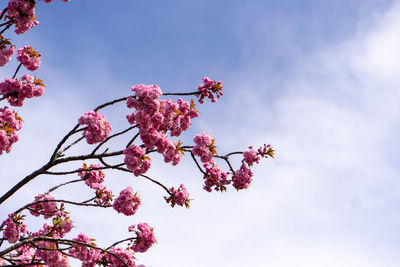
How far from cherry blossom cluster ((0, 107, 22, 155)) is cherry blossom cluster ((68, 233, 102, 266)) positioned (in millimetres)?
2233

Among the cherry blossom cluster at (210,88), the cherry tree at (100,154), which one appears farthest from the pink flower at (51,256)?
the cherry blossom cluster at (210,88)

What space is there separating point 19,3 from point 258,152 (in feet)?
19.7

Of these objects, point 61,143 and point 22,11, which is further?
point 61,143

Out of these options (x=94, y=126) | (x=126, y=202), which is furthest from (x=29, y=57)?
(x=126, y=202)

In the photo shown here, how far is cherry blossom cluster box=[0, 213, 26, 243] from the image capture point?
7.96 metres

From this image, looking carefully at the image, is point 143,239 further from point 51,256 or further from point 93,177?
point 93,177

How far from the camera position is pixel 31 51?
7961 millimetres

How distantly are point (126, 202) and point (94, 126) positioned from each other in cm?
202

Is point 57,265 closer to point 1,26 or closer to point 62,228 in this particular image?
point 62,228

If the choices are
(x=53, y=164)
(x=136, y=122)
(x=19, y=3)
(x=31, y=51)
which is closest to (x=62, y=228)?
(x=53, y=164)

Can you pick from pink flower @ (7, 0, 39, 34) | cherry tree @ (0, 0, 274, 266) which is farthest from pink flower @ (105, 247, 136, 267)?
pink flower @ (7, 0, 39, 34)

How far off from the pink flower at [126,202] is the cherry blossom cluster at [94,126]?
1.59 meters

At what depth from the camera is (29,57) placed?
312 inches

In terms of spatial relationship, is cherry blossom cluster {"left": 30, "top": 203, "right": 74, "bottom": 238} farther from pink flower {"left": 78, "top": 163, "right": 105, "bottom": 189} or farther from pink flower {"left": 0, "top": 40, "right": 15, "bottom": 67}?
pink flower {"left": 0, "top": 40, "right": 15, "bottom": 67}
